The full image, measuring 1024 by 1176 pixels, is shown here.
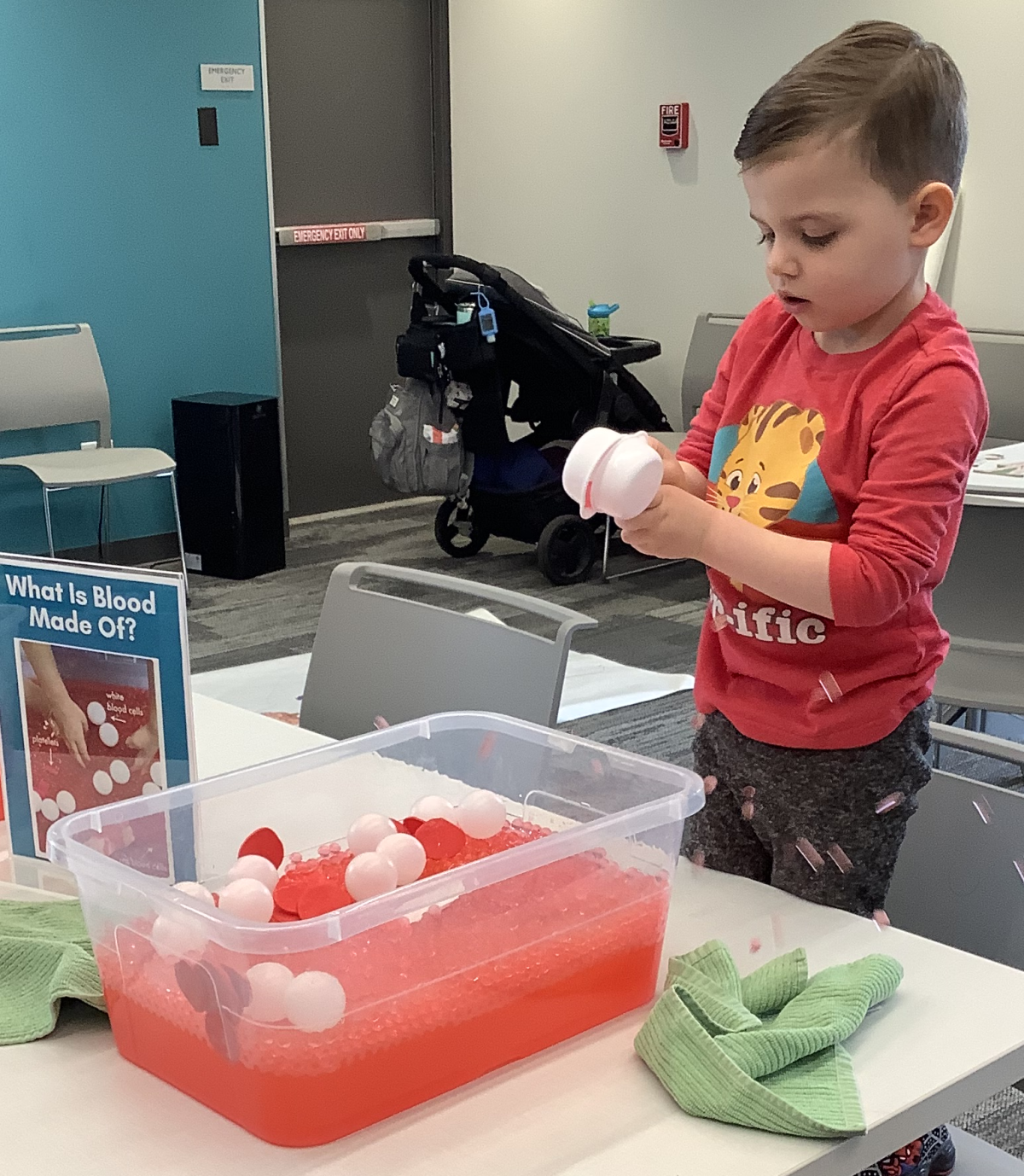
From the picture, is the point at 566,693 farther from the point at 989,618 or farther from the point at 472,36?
the point at 472,36

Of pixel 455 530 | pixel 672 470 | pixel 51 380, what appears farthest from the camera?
pixel 455 530

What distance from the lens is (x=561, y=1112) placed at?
0.95 meters

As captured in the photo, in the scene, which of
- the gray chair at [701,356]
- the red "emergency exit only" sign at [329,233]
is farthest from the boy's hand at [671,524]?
the red "emergency exit only" sign at [329,233]

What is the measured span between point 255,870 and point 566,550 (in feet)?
13.8

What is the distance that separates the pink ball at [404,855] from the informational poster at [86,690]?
24cm

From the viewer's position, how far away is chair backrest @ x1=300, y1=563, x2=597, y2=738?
173 cm

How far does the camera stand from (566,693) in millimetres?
4094

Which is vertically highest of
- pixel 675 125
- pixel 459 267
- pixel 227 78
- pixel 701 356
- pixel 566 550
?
pixel 227 78

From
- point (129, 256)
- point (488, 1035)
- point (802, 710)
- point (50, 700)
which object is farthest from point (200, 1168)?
point (129, 256)

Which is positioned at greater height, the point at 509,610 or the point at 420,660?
the point at 420,660

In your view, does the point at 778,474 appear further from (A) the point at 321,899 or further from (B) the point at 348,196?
(B) the point at 348,196

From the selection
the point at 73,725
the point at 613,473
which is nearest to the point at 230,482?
the point at 73,725

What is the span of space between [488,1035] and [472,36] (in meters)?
5.83

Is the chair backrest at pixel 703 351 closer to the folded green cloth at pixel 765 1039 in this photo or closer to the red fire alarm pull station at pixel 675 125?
the red fire alarm pull station at pixel 675 125
